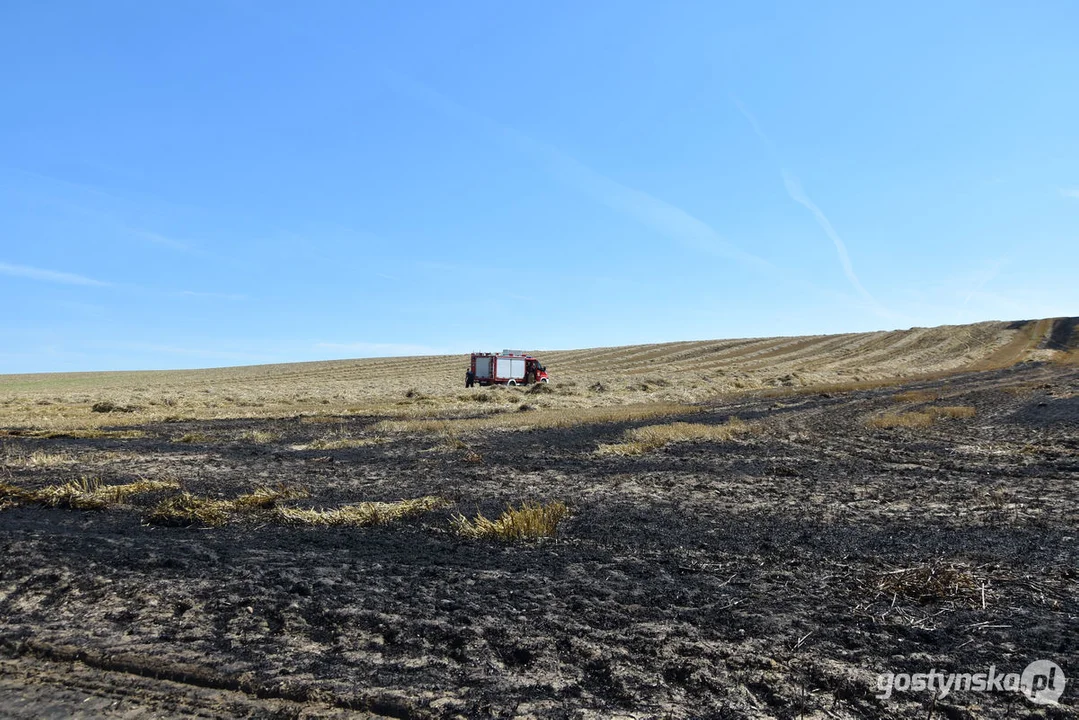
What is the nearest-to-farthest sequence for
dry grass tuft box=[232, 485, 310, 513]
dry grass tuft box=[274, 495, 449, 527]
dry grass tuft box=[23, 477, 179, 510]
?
dry grass tuft box=[274, 495, 449, 527], dry grass tuft box=[232, 485, 310, 513], dry grass tuft box=[23, 477, 179, 510]

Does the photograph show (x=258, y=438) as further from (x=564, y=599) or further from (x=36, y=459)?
(x=564, y=599)

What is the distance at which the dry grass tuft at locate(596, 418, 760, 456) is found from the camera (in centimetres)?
1338

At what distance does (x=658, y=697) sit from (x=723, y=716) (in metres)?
0.34

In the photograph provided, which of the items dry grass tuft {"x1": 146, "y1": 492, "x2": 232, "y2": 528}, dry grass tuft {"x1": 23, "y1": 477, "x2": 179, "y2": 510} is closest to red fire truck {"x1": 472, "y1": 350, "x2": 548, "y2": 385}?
dry grass tuft {"x1": 23, "y1": 477, "x2": 179, "y2": 510}

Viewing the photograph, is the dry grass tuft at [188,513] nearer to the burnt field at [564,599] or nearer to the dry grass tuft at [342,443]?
the burnt field at [564,599]

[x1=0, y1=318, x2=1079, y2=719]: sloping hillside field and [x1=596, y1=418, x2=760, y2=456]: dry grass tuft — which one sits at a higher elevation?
[x1=596, y1=418, x2=760, y2=456]: dry grass tuft

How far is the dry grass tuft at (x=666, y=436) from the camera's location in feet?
43.9

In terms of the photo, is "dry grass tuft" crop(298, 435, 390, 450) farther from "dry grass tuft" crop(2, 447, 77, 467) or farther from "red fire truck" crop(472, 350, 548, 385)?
"red fire truck" crop(472, 350, 548, 385)

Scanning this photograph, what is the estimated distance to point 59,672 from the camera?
3.77 metres

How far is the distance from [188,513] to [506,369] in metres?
37.0

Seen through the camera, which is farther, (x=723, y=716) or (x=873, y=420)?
(x=873, y=420)

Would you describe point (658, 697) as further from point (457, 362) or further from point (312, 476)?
point (457, 362)

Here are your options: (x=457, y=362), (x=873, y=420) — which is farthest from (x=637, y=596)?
(x=457, y=362)

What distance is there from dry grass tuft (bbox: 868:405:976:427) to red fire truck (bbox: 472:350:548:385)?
27.6 metres
